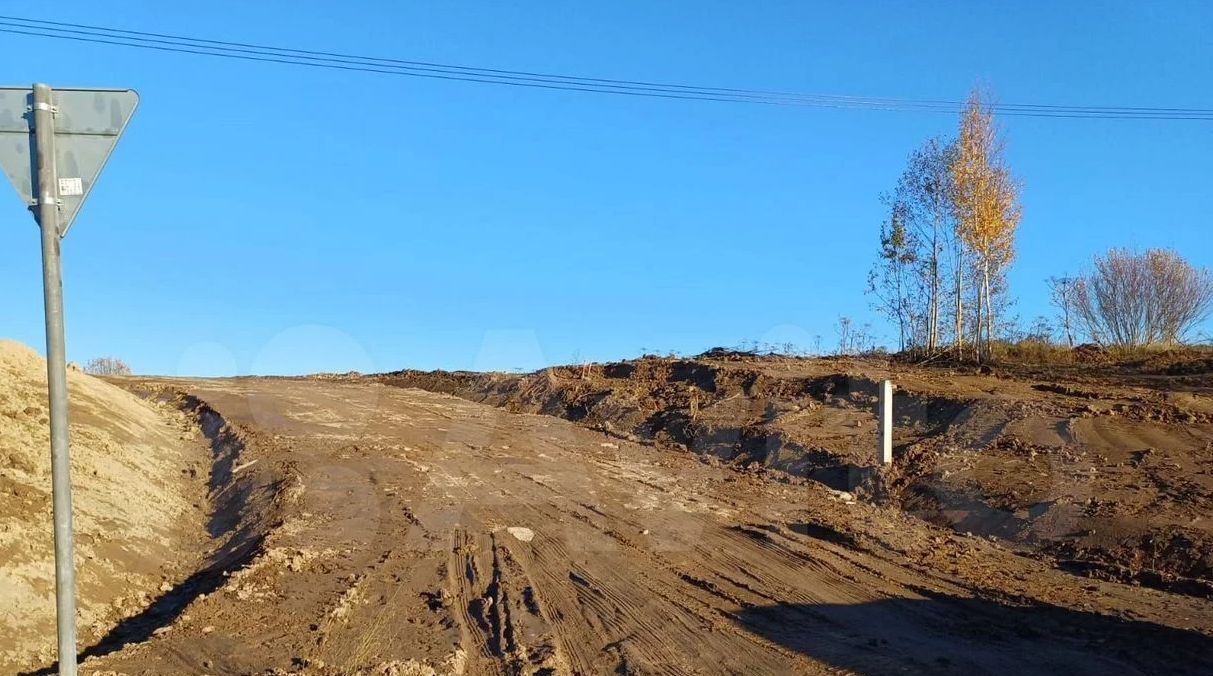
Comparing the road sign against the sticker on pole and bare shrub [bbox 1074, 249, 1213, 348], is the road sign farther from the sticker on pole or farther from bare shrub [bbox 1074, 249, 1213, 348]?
bare shrub [bbox 1074, 249, 1213, 348]

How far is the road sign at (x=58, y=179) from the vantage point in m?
5.46

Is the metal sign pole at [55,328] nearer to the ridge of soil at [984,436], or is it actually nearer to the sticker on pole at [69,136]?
the sticker on pole at [69,136]

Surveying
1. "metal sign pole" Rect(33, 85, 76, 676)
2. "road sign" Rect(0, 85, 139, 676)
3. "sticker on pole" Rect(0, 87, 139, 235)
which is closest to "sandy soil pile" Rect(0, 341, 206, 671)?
"metal sign pole" Rect(33, 85, 76, 676)

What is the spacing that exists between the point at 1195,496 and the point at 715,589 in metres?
6.74

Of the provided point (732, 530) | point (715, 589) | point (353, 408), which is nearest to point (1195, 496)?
point (732, 530)

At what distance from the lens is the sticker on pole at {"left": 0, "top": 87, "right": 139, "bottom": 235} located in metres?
5.48

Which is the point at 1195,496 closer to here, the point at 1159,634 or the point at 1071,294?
the point at 1159,634

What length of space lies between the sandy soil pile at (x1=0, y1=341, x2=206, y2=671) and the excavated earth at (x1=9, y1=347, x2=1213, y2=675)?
1.21 ft

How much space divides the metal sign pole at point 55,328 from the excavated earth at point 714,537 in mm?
1332

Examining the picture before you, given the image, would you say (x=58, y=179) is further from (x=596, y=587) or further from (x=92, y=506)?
(x=92, y=506)

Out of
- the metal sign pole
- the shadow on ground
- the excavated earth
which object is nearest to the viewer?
the metal sign pole

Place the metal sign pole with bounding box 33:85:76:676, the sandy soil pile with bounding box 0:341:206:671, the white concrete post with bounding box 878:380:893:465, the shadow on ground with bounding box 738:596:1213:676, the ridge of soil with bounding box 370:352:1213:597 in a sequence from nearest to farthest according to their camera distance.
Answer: the metal sign pole with bounding box 33:85:76:676, the shadow on ground with bounding box 738:596:1213:676, the sandy soil pile with bounding box 0:341:206:671, the ridge of soil with bounding box 370:352:1213:597, the white concrete post with bounding box 878:380:893:465

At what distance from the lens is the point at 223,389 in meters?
22.5

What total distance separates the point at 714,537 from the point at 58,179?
25.4 ft
